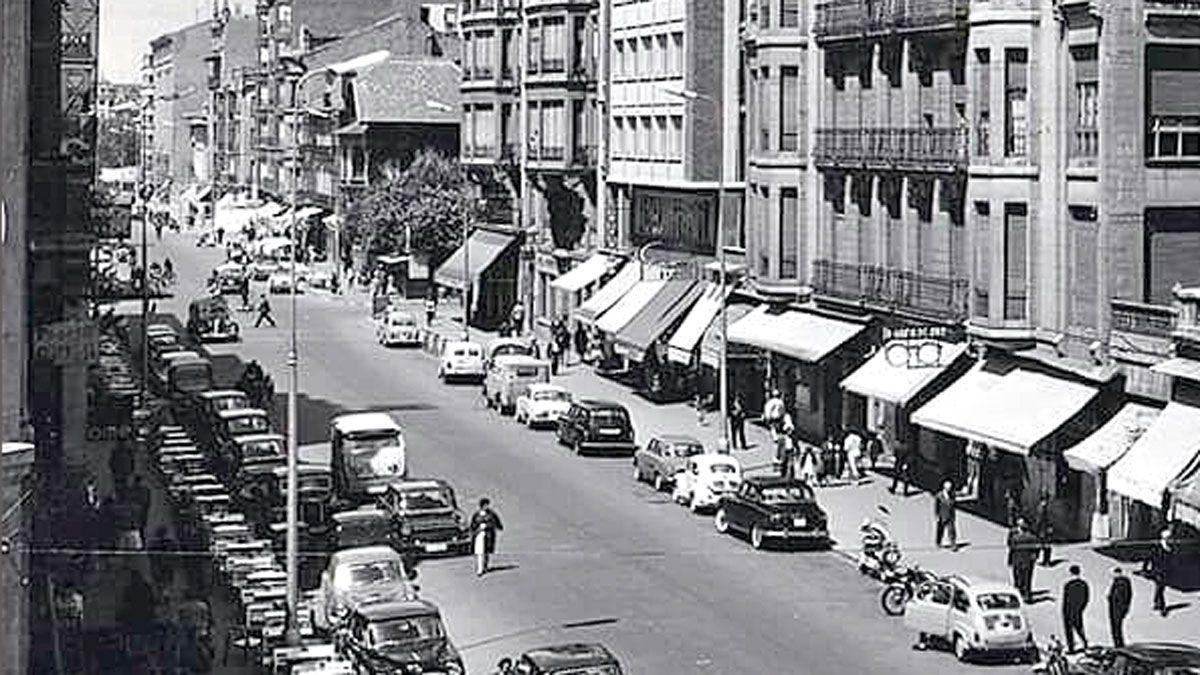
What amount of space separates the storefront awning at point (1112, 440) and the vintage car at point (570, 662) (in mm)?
15736

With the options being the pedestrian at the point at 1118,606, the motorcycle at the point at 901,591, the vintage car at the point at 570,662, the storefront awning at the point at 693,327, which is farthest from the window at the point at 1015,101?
the vintage car at the point at 570,662

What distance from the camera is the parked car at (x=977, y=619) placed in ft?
119

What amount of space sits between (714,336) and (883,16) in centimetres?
1257

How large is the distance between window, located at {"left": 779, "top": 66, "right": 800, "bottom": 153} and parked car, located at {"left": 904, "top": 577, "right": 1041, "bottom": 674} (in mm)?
29404

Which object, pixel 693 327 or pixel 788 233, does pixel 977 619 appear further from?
pixel 693 327

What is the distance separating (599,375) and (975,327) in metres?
28.6

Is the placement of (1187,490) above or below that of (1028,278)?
below

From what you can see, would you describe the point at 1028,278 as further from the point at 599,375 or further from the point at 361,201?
the point at 361,201

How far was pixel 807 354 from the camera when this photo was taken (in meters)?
59.9

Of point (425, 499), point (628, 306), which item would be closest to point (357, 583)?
point (425, 499)

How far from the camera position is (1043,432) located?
4678cm

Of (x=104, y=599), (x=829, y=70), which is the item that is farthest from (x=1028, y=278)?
(x=104, y=599)

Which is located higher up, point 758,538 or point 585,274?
point 585,274

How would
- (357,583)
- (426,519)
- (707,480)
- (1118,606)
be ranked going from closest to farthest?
1. (1118,606)
2. (357,583)
3. (426,519)
4. (707,480)
